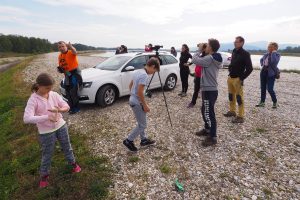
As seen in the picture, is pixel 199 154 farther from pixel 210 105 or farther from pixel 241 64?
pixel 241 64

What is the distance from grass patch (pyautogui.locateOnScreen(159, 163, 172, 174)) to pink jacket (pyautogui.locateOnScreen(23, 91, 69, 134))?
220 centimetres

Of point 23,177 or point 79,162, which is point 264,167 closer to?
point 79,162

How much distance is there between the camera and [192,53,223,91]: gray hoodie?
5.33m

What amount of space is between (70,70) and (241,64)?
5.27 metres

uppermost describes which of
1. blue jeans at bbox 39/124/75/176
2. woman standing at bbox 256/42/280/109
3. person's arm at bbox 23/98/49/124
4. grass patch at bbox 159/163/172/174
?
woman standing at bbox 256/42/280/109

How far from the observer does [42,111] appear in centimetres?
384

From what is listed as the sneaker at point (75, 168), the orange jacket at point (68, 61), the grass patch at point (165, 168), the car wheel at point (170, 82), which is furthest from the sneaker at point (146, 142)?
the car wheel at point (170, 82)

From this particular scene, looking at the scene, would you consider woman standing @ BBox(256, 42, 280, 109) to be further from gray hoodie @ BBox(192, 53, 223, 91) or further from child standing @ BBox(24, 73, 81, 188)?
child standing @ BBox(24, 73, 81, 188)

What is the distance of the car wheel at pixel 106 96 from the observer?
27.9ft

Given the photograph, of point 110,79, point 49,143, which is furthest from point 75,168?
point 110,79

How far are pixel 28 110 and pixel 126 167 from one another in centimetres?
231

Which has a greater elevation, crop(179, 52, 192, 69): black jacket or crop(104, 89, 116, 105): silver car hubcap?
crop(179, 52, 192, 69): black jacket

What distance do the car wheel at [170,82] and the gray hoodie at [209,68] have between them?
18.0 feet

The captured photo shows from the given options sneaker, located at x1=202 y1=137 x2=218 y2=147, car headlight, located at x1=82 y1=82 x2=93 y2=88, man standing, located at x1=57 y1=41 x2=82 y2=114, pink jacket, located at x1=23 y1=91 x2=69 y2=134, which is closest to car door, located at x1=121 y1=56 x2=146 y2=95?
car headlight, located at x1=82 y1=82 x2=93 y2=88
